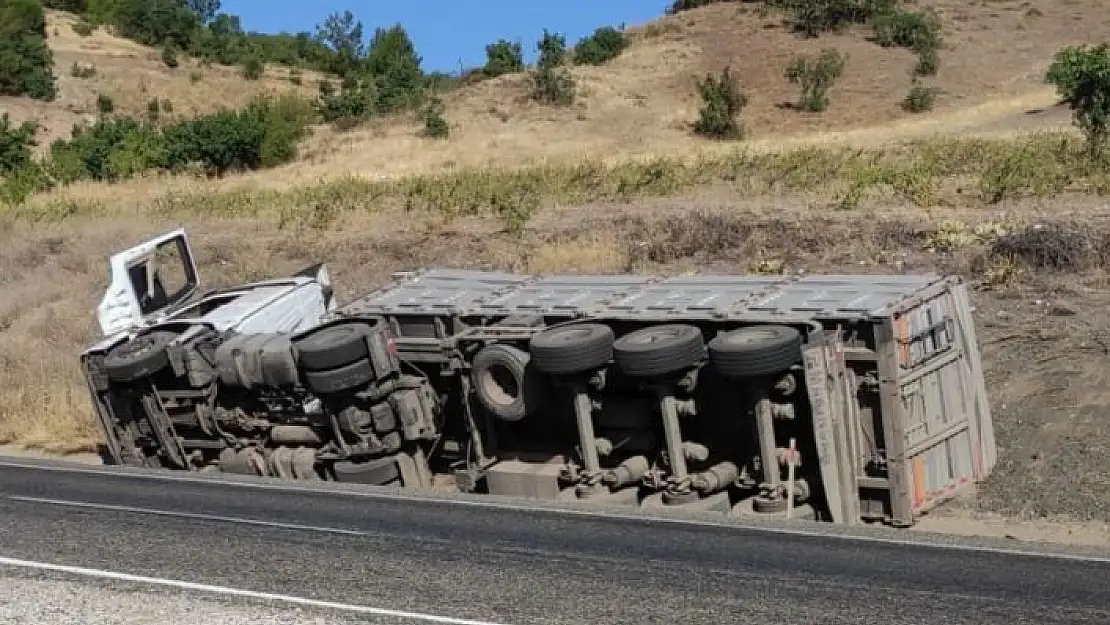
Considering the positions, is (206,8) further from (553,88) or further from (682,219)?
(682,219)

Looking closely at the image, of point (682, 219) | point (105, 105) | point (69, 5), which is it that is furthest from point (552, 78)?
point (69, 5)

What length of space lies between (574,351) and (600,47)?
55446 millimetres

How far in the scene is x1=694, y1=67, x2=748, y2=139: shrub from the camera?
51031 millimetres

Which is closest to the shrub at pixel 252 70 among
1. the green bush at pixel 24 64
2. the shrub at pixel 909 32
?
the green bush at pixel 24 64

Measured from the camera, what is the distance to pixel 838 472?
12.0 m

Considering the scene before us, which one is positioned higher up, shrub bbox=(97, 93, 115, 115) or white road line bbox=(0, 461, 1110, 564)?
shrub bbox=(97, 93, 115, 115)

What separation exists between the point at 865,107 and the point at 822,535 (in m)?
45.1

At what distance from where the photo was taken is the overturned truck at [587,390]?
473 inches

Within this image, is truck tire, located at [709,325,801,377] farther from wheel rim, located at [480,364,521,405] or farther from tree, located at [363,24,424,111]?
tree, located at [363,24,424,111]

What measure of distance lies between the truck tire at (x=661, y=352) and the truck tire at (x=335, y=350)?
271cm

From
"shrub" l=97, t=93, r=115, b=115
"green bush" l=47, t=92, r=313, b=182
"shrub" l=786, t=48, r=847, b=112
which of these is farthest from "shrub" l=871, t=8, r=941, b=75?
"shrub" l=97, t=93, r=115, b=115

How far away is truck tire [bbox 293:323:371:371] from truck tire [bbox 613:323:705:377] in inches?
107

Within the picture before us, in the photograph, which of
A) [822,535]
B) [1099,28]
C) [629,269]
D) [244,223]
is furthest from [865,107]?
[822,535]

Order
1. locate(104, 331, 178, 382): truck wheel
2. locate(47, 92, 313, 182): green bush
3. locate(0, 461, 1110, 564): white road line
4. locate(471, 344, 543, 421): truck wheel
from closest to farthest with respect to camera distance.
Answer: locate(0, 461, 1110, 564): white road line, locate(471, 344, 543, 421): truck wheel, locate(104, 331, 178, 382): truck wheel, locate(47, 92, 313, 182): green bush
